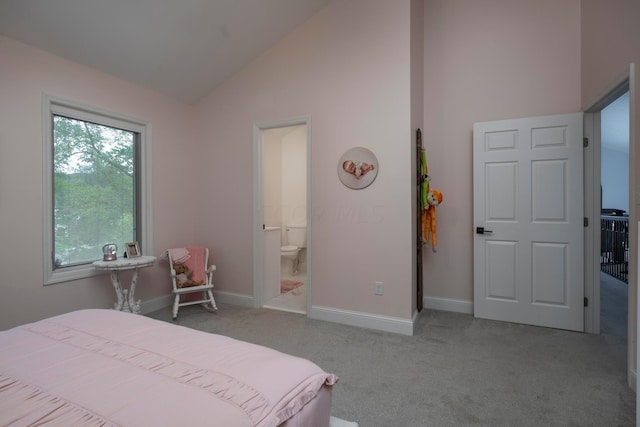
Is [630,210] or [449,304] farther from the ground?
[630,210]

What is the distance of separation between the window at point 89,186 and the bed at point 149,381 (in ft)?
5.55

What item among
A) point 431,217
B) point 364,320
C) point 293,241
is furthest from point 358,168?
point 293,241

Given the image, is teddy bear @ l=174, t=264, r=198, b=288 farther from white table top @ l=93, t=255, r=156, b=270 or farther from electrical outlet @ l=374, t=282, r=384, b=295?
electrical outlet @ l=374, t=282, r=384, b=295

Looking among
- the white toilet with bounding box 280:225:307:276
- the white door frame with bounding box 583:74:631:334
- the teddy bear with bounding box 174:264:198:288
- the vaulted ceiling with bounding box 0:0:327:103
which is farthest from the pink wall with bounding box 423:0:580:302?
the teddy bear with bounding box 174:264:198:288

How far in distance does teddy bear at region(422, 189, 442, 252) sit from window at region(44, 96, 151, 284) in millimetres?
3008

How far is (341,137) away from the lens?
3.07 m

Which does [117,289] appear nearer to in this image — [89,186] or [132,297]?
[132,297]

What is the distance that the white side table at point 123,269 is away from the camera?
2723 millimetres

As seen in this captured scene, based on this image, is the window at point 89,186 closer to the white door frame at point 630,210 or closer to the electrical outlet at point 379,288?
the electrical outlet at point 379,288

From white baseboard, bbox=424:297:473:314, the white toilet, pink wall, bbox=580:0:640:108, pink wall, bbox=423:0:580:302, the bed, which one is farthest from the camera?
the white toilet

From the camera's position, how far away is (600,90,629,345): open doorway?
10.5ft

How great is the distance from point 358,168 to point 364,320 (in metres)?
1.48

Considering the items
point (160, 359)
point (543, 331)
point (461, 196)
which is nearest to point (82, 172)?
point (160, 359)

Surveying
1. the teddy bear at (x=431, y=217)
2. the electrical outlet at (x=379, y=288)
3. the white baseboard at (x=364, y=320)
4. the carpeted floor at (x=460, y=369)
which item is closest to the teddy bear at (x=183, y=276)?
the carpeted floor at (x=460, y=369)
